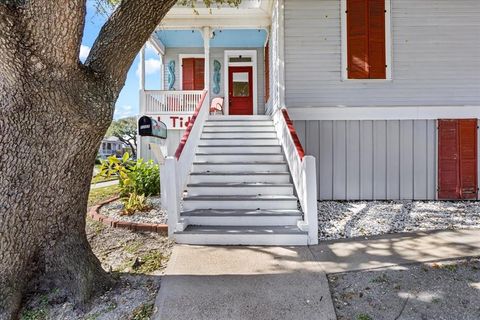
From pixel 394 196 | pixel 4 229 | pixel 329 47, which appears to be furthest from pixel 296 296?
pixel 329 47

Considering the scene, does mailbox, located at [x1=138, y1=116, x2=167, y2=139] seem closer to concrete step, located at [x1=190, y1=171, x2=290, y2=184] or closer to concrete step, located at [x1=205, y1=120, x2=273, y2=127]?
concrete step, located at [x1=190, y1=171, x2=290, y2=184]

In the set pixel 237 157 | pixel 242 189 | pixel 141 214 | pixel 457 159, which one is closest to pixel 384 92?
pixel 457 159

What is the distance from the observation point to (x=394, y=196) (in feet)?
19.6

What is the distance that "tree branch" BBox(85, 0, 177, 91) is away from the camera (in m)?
2.41

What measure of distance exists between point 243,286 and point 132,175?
366 cm

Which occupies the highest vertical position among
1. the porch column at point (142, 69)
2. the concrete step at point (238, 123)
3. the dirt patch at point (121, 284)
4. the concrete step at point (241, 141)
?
the porch column at point (142, 69)

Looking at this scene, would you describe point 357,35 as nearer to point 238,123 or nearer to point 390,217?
point 238,123

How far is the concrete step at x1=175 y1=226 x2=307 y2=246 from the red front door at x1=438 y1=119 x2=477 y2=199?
408 cm

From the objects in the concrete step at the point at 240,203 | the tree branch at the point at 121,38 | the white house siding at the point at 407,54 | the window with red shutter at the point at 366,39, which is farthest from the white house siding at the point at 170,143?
the tree branch at the point at 121,38

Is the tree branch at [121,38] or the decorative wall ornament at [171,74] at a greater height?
the decorative wall ornament at [171,74]

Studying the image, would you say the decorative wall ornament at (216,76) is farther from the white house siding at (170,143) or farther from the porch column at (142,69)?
the white house siding at (170,143)

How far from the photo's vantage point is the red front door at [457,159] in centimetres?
588

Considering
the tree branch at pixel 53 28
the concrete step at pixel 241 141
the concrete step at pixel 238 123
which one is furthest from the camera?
the concrete step at pixel 238 123

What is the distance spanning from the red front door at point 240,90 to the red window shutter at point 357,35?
3.73 metres
